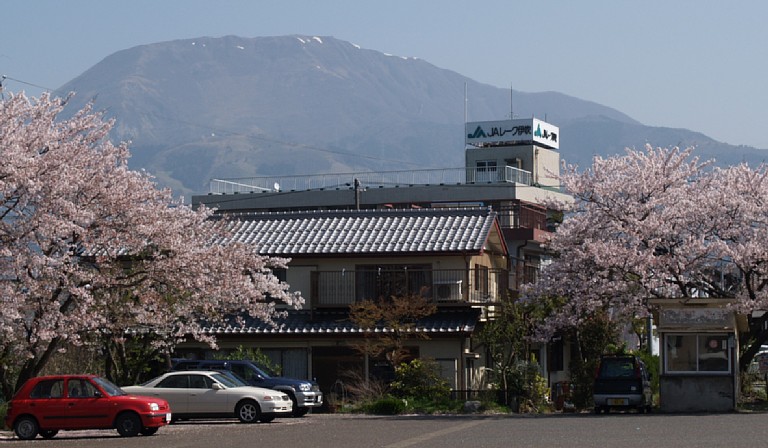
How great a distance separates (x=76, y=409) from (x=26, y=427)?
119 cm

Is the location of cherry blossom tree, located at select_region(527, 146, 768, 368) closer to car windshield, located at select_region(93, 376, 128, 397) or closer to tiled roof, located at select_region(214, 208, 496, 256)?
tiled roof, located at select_region(214, 208, 496, 256)

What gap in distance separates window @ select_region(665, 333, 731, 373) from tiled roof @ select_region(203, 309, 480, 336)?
7.39 metres

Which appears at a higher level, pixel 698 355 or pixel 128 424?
pixel 698 355

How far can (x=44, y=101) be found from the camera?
27.3 m

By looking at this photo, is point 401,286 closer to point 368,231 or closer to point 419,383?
point 368,231

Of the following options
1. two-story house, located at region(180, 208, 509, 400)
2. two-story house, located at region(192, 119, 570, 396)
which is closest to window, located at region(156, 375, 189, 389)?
two-story house, located at region(180, 208, 509, 400)

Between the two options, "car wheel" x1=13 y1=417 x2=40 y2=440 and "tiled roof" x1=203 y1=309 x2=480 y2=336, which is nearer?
"car wheel" x1=13 y1=417 x2=40 y2=440

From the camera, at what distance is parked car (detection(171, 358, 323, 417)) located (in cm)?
3284

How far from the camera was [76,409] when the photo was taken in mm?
25594

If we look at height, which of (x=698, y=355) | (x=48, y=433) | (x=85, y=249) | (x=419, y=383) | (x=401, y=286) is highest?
(x=85, y=249)

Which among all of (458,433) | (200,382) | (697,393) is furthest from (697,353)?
(200,382)

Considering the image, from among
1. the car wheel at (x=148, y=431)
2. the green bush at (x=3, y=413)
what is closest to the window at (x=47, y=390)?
the car wheel at (x=148, y=431)

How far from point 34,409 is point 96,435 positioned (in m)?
1.76

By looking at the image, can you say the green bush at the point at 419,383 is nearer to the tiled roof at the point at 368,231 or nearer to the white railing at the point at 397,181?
the tiled roof at the point at 368,231
